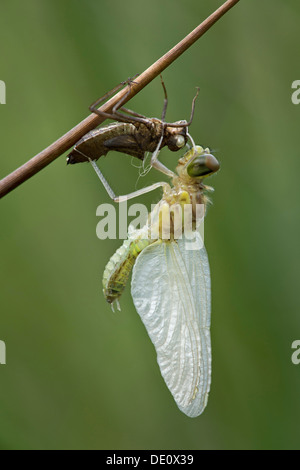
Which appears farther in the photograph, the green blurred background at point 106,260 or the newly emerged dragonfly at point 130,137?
the green blurred background at point 106,260

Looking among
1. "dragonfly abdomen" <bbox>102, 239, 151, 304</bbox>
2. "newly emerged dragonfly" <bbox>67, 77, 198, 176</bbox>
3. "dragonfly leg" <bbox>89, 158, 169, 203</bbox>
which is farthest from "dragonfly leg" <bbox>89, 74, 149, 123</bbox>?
"dragonfly abdomen" <bbox>102, 239, 151, 304</bbox>

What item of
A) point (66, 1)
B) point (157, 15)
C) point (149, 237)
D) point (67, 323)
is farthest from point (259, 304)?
point (66, 1)

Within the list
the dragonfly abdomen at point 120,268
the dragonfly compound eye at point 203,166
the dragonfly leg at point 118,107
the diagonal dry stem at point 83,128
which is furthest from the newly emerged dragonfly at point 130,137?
the dragonfly abdomen at point 120,268

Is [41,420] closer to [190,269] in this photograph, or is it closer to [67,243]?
[67,243]

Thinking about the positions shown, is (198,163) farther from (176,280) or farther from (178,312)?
(178,312)

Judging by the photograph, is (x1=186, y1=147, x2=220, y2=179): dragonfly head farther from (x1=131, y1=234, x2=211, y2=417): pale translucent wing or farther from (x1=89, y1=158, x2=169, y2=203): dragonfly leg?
(x1=131, y1=234, x2=211, y2=417): pale translucent wing

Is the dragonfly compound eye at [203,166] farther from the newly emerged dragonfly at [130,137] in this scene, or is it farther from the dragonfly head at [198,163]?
the newly emerged dragonfly at [130,137]

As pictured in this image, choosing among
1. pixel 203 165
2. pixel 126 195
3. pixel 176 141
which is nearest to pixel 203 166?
pixel 203 165
